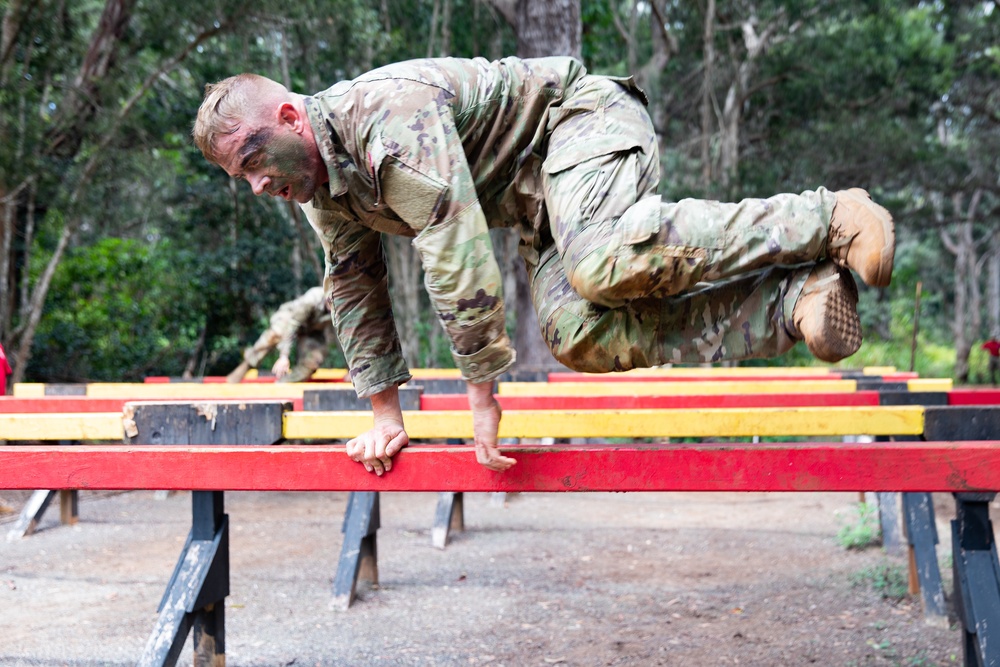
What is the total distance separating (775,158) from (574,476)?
14411 millimetres

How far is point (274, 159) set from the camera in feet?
7.11

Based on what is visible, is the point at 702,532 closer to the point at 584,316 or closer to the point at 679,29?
the point at 584,316

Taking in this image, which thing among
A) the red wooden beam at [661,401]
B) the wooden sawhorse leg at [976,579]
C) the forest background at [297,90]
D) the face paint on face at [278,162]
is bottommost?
the wooden sawhorse leg at [976,579]

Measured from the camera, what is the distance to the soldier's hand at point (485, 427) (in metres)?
2.12

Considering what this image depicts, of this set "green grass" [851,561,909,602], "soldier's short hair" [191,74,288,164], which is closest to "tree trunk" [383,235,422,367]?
"green grass" [851,561,909,602]

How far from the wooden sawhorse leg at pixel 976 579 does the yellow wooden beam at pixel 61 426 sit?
9.61 feet

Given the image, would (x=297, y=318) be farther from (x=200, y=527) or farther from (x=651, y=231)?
(x=651, y=231)

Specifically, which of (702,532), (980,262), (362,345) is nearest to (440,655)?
(362,345)

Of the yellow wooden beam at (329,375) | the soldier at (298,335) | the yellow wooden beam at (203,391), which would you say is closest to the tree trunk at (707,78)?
the soldier at (298,335)

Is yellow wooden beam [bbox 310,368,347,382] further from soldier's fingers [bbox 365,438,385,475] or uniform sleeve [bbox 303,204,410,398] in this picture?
soldier's fingers [bbox 365,438,385,475]

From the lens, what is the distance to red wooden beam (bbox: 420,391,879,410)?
366cm

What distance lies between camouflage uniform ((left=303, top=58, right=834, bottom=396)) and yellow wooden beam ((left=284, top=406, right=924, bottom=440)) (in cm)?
47

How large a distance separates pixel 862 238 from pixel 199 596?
2.36 meters

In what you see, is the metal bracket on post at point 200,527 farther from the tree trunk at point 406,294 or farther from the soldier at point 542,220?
the tree trunk at point 406,294
